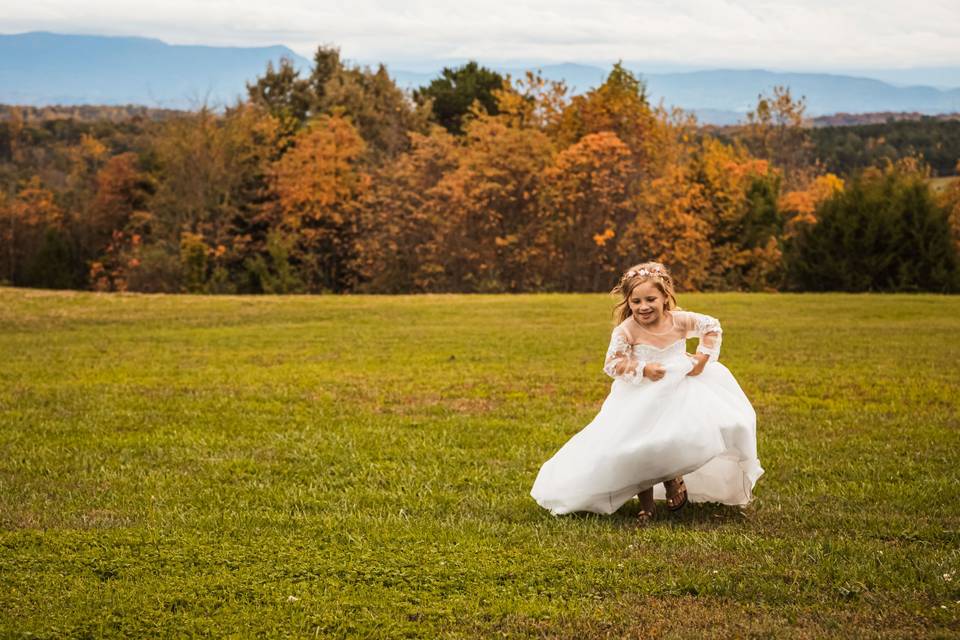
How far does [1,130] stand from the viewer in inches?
3280

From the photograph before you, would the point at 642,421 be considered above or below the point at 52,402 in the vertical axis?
above

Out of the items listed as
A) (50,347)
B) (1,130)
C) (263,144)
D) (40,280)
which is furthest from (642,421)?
(1,130)

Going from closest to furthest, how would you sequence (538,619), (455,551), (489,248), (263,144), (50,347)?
1. (538,619)
2. (455,551)
3. (50,347)
4. (489,248)
5. (263,144)

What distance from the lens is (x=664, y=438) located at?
22.6 ft

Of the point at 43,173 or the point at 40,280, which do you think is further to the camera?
the point at 43,173

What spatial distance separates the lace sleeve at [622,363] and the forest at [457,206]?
3532 cm

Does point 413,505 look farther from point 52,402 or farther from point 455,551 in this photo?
point 52,402

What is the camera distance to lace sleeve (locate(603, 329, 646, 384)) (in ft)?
24.1

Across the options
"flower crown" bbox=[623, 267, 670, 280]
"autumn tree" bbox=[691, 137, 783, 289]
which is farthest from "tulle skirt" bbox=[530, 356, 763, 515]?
"autumn tree" bbox=[691, 137, 783, 289]

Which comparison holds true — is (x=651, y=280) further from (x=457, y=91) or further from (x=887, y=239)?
(x=457, y=91)

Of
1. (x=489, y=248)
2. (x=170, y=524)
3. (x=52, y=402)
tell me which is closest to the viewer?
(x=170, y=524)

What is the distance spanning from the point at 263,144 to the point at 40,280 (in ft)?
57.8

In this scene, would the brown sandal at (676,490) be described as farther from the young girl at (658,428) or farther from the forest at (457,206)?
the forest at (457,206)

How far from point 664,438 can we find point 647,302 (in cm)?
114
